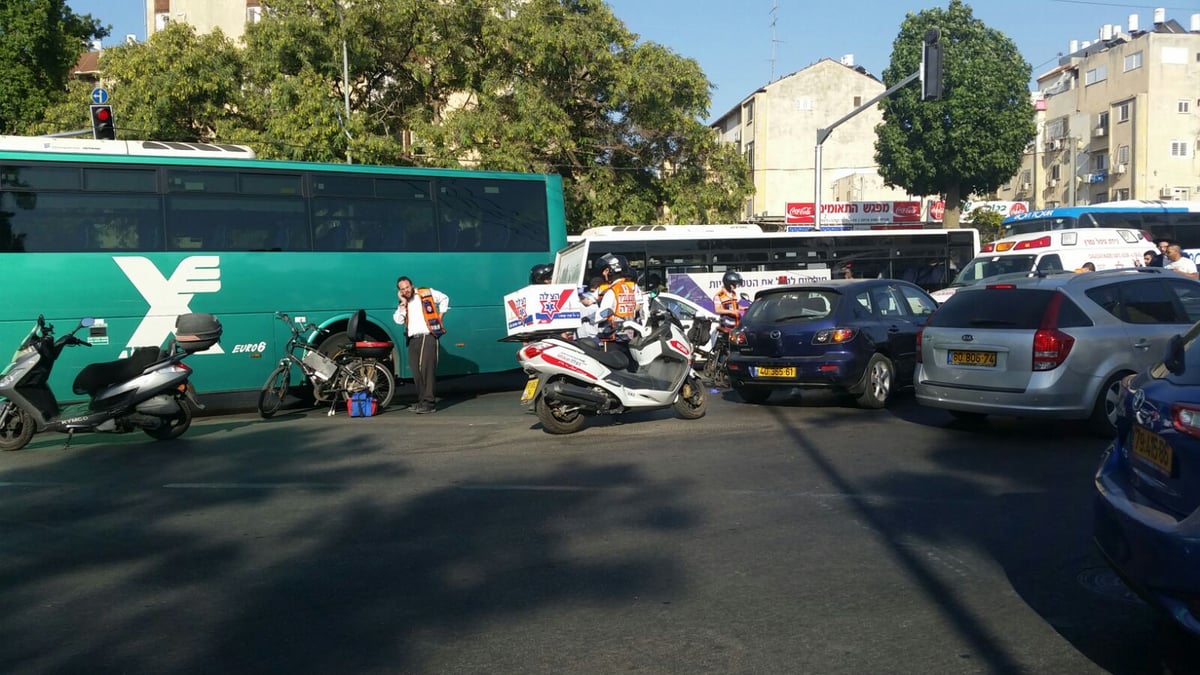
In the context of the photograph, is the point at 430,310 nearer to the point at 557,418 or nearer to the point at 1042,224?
the point at 557,418

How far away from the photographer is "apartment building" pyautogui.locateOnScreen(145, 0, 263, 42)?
48281 mm

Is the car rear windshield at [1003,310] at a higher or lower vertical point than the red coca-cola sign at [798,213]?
lower

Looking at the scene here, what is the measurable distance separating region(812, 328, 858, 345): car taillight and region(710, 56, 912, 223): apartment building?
162 ft

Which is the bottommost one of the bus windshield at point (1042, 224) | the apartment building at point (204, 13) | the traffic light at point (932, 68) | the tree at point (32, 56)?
the bus windshield at point (1042, 224)

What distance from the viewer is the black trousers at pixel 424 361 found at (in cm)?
1309

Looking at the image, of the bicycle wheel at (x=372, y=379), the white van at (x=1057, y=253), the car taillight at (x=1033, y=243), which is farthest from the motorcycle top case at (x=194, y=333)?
the car taillight at (x=1033, y=243)

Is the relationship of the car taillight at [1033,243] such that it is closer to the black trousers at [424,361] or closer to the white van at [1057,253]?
the white van at [1057,253]

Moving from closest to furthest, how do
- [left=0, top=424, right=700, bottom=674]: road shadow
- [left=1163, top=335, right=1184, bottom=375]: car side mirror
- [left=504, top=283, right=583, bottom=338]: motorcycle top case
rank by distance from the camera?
[left=1163, top=335, right=1184, bottom=375]: car side mirror → [left=0, top=424, right=700, bottom=674]: road shadow → [left=504, top=283, right=583, bottom=338]: motorcycle top case

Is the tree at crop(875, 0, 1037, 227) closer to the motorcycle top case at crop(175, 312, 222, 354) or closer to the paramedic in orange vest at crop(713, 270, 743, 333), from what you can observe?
the paramedic in orange vest at crop(713, 270, 743, 333)

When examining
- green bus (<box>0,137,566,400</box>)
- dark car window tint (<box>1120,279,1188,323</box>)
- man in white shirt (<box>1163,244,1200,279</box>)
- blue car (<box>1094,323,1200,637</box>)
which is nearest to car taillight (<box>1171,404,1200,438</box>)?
blue car (<box>1094,323,1200,637</box>)

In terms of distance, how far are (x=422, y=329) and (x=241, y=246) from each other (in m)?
2.69

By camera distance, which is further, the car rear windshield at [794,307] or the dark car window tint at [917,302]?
the dark car window tint at [917,302]

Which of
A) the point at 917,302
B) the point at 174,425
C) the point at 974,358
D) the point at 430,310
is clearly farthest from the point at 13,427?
the point at 917,302

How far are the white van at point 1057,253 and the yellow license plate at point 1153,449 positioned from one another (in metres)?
17.0
